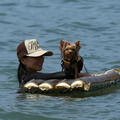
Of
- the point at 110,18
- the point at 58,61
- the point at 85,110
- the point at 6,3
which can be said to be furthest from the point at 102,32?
the point at 85,110

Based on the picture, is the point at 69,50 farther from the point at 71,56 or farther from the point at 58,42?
the point at 58,42

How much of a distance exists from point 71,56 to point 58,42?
6.12 m

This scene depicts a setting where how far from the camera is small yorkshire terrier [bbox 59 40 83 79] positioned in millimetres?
8008

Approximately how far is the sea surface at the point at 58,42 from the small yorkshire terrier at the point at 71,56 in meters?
0.78

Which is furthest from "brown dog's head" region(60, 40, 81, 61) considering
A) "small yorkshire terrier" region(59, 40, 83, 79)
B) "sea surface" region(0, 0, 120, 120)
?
"sea surface" region(0, 0, 120, 120)

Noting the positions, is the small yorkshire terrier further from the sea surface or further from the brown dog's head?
the sea surface

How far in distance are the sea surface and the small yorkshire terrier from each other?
781 mm

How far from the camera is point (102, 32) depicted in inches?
619

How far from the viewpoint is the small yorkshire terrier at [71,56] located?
801 centimetres

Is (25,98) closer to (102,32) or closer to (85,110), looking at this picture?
(85,110)

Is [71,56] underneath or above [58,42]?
above

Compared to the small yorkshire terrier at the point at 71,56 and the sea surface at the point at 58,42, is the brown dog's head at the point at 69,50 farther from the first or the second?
the sea surface at the point at 58,42

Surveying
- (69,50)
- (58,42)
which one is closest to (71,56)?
(69,50)

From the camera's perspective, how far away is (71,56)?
26.5 feet
